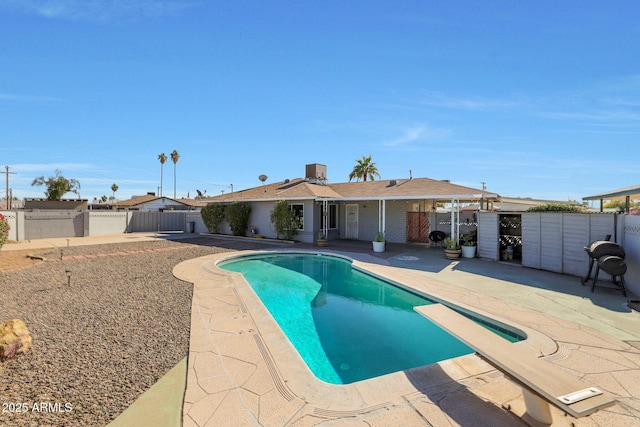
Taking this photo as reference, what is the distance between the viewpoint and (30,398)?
10.5ft

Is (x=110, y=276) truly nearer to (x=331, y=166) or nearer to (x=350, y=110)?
(x=350, y=110)

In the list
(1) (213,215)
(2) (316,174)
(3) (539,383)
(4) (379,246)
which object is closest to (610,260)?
(3) (539,383)

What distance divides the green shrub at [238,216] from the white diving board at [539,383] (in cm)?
1754

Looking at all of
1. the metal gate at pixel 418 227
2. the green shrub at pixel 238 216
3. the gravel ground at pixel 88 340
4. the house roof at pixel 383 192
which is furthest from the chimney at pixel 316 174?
the gravel ground at pixel 88 340

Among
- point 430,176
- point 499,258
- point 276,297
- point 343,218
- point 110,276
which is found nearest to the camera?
point 276,297

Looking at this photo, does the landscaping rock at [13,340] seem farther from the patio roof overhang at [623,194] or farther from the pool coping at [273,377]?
the patio roof overhang at [623,194]

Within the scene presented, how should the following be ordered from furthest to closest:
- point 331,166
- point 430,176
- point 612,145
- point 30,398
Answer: point 331,166 < point 430,176 < point 612,145 < point 30,398

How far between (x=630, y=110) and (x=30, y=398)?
1904 cm

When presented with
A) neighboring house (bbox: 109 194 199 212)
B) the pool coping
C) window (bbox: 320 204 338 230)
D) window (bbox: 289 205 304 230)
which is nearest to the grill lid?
the pool coping

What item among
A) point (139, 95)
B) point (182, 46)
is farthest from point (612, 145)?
point (139, 95)

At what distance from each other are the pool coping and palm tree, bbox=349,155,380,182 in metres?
34.1

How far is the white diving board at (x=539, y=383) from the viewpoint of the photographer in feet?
8.03

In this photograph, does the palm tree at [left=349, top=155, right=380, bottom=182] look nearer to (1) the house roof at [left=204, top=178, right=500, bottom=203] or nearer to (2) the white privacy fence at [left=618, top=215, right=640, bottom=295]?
(1) the house roof at [left=204, top=178, right=500, bottom=203]

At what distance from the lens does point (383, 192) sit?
16.3m
